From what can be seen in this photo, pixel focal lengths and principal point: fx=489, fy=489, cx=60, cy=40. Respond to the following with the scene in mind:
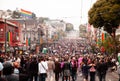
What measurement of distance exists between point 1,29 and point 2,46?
362 centimetres

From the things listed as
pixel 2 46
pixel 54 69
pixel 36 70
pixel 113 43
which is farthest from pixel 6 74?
pixel 2 46

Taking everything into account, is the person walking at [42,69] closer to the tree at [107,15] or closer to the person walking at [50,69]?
the person walking at [50,69]

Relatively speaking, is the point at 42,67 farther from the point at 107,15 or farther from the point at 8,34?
the point at 8,34

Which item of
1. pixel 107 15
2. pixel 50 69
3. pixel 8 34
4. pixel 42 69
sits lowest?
pixel 8 34

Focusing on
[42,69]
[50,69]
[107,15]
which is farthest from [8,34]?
[42,69]

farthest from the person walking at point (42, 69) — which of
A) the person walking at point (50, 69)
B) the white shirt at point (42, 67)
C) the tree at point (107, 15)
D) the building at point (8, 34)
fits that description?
the building at point (8, 34)

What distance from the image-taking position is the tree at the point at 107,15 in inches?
2517

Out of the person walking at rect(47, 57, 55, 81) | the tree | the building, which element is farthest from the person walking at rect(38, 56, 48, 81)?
the building

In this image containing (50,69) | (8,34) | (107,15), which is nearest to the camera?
(50,69)

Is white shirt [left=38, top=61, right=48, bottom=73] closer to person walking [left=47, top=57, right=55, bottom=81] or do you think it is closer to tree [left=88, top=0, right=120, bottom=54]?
person walking [left=47, top=57, right=55, bottom=81]

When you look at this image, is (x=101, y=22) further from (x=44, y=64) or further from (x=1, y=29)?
(x=44, y=64)

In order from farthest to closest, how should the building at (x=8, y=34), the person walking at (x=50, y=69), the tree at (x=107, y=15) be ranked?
the building at (x=8, y=34) < the tree at (x=107, y=15) < the person walking at (x=50, y=69)

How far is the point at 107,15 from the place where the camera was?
65562mm

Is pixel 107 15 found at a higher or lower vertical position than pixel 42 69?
higher
